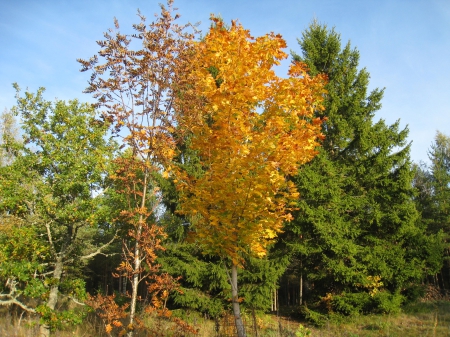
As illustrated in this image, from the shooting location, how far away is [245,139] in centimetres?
386

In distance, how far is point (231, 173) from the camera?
373 centimetres

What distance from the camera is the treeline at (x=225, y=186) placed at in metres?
3.80

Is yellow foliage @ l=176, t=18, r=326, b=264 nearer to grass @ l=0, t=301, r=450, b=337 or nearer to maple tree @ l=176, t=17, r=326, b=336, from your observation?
maple tree @ l=176, t=17, r=326, b=336

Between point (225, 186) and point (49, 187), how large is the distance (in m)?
8.30

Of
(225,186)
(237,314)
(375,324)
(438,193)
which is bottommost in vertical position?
(375,324)

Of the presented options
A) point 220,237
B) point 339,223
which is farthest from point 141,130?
point 339,223

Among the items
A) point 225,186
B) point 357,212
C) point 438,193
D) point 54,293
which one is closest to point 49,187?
point 54,293

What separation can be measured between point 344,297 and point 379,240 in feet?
7.99

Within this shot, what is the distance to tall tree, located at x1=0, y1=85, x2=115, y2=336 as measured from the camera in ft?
30.7

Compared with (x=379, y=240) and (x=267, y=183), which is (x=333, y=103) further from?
(x=267, y=183)

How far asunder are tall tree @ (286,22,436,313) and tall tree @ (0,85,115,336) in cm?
716

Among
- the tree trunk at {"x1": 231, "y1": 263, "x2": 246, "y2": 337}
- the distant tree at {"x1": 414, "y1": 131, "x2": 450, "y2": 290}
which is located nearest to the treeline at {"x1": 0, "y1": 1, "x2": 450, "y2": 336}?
the tree trunk at {"x1": 231, "y1": 263, "x2": 246, "y2": 337}

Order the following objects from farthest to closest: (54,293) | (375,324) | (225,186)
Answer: (54,293) → (375,324) → (225,186)

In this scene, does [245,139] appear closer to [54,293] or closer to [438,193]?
[54,293]
